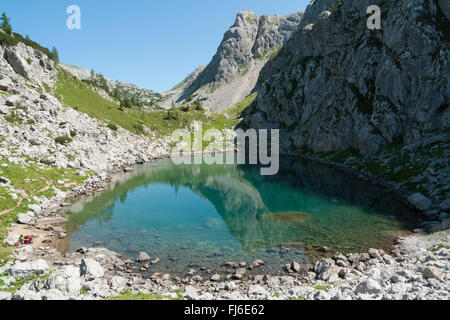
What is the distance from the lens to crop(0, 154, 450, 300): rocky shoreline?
15445mm

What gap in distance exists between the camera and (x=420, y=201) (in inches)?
1357

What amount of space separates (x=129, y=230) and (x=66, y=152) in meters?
34.1

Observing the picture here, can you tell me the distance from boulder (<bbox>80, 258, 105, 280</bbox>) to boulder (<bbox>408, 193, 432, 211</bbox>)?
39448mm

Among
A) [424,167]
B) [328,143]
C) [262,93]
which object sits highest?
[262,93]

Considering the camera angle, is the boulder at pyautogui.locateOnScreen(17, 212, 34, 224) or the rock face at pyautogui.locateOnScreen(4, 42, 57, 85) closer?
the boulder at pyautogui.locateOnScreen(17, 212, 34, 224)

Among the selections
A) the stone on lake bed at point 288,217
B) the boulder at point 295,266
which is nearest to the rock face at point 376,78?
the stone on lake bed at point 288,217

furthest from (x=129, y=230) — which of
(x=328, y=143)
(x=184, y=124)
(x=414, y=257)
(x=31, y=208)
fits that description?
(x=184, y=124)

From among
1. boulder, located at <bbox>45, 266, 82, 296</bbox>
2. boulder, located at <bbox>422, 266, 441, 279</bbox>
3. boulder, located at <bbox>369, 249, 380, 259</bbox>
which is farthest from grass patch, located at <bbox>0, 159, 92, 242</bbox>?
boulder, located at <bbox>422, 266, 441, 279</bbox>

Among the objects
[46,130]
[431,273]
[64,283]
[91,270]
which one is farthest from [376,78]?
[46,130]

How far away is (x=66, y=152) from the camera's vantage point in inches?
2210

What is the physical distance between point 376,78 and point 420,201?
43630mm

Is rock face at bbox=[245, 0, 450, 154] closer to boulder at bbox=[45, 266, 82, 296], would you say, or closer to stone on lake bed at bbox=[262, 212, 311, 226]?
stone on lake bed at bbox=[262, 212, 311, 226]

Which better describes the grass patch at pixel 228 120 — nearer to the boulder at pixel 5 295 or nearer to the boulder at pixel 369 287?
the boulder at pixel 5 295
